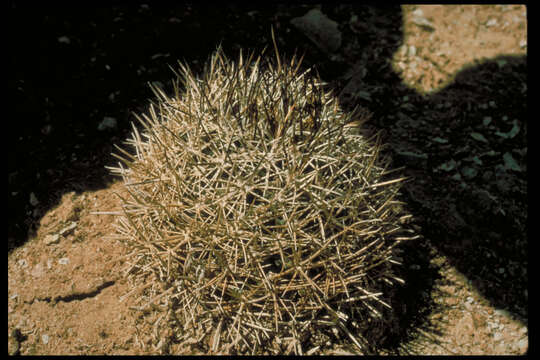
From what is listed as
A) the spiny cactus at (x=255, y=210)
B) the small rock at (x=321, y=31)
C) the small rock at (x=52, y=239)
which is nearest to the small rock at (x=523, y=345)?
the spiny cactus at (x=255, y=210)

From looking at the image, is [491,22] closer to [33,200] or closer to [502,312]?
[502,312]

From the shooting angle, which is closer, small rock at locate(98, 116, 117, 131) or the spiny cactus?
the spiny cactus

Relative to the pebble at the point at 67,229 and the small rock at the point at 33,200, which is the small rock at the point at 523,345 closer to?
the pebble at the point at 67,229

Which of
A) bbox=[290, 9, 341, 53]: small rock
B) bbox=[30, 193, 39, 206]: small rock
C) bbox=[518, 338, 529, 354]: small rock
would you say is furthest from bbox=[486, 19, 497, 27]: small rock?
bbox=[30, 193, 39, 206]: small rock

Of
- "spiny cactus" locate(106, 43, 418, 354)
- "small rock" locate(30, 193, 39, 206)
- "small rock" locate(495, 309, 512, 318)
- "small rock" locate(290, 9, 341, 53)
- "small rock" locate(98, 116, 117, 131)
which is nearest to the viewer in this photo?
"spiny cactus" locate(106, 43, 418, 354)

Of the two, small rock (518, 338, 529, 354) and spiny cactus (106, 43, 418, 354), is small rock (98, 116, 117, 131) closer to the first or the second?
spiny cactus (106, 43, 418, 354)

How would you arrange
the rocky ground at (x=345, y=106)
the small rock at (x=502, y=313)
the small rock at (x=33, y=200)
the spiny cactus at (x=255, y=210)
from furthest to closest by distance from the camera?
1. the small rock at (x=33, y=200)
2. the small rock at (x=502, y=313)
3. the rocky ground at (x=345, y=106)
4. the spiny cactus at (x=255, y=210)

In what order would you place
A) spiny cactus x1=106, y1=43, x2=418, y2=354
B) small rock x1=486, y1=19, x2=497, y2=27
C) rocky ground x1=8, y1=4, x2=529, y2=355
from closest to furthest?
spiny cactus x1=106, y1=43, x2=418, y2=354 → rocky ground x1=8, y1=4, x2=529, y2=355 → small rock x1=486, y1=19, x2=497, y2=27

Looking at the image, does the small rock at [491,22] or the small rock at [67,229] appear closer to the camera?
the small rock at [67,229]

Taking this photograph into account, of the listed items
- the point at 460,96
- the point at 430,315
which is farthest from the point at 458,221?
the point at 460,96

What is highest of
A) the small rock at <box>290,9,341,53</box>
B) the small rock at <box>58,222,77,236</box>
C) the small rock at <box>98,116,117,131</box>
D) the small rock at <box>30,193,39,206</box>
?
the small rock at <box>290,9,341,53</box>
